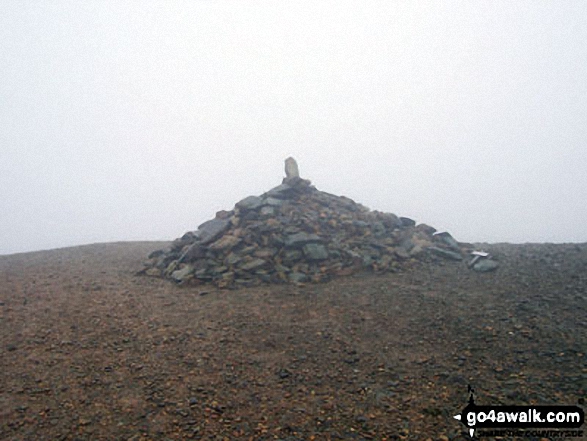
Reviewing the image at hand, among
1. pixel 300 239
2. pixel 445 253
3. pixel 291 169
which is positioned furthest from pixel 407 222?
pixel 300 239

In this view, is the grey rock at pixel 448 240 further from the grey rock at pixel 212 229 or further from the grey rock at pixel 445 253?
the grey rock at pixel 212 229

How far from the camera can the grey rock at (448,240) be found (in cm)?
1376

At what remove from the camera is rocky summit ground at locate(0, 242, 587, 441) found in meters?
4.99

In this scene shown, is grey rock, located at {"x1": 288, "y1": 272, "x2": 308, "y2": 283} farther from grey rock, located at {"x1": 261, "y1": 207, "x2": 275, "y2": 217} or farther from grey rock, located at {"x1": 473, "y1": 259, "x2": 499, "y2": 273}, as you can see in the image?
grey rock, located at {"x1": 473, "y1": 259, "x2": 499, "y2": 273}

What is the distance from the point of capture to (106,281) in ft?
38.0

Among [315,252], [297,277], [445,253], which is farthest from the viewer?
[445,253]

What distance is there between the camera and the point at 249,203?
1419 cm

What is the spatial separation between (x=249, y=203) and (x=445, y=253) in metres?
7.36

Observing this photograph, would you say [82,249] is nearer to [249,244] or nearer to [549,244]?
[249,244]

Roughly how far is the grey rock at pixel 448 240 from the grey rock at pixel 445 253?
0.83m

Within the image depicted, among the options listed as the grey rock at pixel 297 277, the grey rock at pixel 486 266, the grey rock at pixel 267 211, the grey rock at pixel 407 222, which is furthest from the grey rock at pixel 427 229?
the grey rock at pixel 297 277

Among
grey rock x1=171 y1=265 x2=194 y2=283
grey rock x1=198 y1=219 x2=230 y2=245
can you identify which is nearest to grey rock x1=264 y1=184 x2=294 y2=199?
grey rock x1=198 y1=219 x2=230 y2=245

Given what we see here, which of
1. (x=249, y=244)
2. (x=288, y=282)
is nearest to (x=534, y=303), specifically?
(x=288, y=282)

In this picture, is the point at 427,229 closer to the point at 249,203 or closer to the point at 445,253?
the point at 445,253
